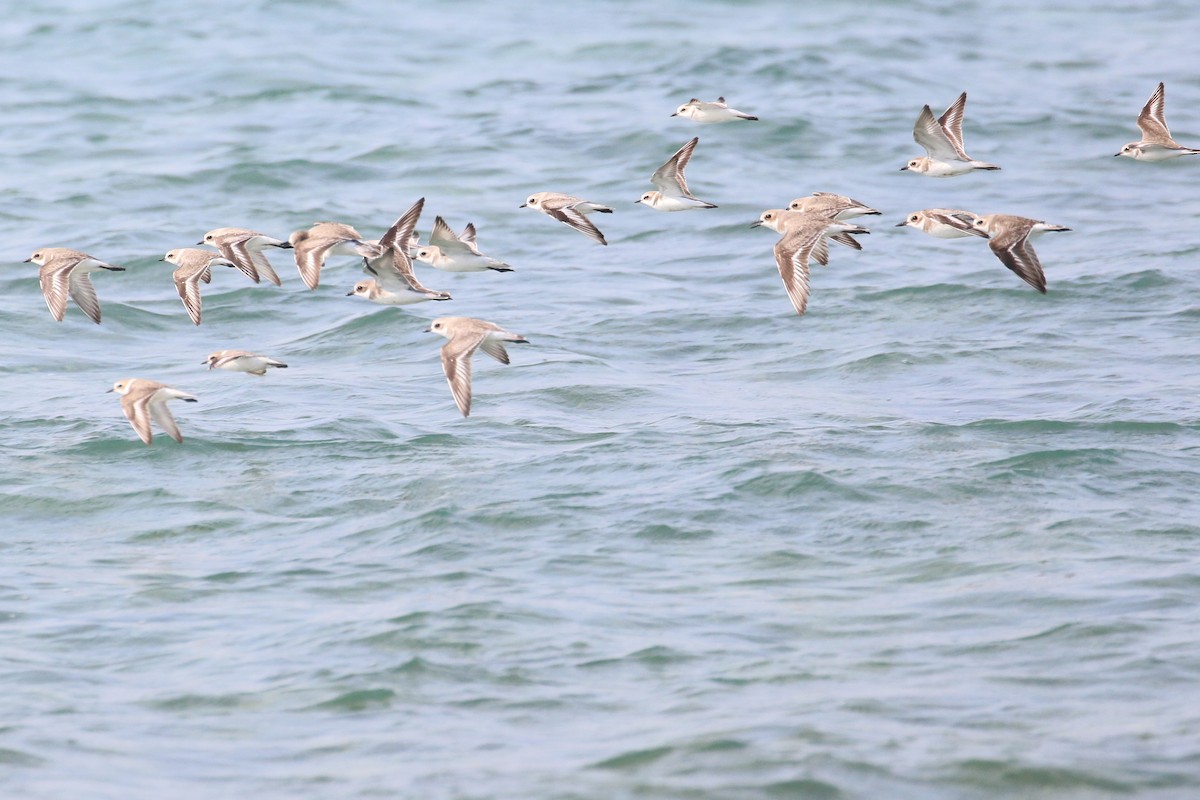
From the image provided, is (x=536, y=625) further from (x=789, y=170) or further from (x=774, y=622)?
(x=789, y=170)

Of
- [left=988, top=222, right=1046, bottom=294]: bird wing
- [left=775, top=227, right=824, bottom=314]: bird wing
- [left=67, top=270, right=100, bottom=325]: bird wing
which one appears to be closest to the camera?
[left=988, top=222, right=1046, bottom=294]: bird wing

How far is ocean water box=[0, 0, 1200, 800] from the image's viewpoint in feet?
28.0

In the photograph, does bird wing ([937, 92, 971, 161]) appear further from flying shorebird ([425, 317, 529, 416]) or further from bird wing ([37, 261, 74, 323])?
bird wing ([37, 261, 74, 323])

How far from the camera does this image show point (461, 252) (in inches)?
529

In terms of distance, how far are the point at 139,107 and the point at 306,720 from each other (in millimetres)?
18530

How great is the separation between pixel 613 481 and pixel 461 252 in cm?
247

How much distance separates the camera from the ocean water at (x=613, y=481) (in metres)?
8.54

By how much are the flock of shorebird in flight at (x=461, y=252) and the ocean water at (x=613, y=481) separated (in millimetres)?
768

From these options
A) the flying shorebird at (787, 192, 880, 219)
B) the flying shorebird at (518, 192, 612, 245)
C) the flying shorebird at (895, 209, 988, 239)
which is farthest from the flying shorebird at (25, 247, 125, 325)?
the flying shorebird at (895, 209, 988, 239)

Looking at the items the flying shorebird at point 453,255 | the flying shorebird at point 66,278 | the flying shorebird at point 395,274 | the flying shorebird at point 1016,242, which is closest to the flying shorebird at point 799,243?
the flying shorebird at point 1016,242

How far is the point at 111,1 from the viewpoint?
33375 mm

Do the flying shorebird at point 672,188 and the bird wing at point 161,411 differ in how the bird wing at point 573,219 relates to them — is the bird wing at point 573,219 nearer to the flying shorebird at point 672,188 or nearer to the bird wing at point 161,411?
the flying shorebird at point 672,188

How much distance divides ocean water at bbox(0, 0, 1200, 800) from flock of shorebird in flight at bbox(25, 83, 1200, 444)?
0.77 metres

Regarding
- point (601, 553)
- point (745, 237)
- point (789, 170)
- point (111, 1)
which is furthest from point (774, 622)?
point (111, 1)
